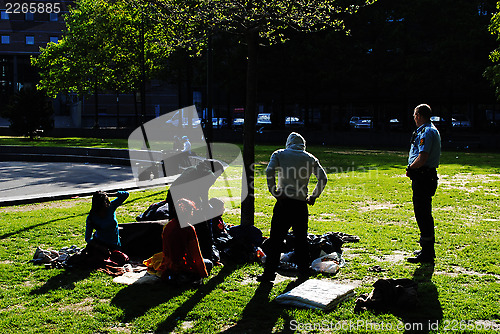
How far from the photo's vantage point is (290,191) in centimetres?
633

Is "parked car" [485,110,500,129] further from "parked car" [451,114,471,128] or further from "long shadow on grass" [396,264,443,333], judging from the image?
"long shadow on grass" [396,264,443,333]

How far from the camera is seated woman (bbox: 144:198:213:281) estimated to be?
6.38 m

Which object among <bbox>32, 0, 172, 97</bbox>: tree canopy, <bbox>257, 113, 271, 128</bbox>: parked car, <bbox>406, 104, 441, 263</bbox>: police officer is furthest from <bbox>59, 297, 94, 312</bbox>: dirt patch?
Answer: <bbox>257, 113, 271, 128</bbox>: parked car

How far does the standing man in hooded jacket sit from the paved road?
783 cm

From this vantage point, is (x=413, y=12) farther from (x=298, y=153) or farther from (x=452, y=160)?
(x=298, y=153)

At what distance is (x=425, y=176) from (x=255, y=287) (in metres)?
2.70

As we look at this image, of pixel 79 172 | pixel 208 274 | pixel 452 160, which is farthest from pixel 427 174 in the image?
pixel 452 160

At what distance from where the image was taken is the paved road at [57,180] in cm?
1329

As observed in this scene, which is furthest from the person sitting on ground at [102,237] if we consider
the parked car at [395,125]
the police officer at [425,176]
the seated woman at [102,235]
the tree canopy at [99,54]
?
the parked car at [395,125]

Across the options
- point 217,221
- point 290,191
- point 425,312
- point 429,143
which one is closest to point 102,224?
point 217,221

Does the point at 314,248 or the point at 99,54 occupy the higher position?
the point at 99,54

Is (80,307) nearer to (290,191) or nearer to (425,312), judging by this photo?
(290,191)

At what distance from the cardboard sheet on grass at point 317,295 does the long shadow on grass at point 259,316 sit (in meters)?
0.16

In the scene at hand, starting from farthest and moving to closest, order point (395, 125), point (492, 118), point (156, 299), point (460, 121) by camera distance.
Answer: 1. point (395, 125)
2. point (460, 121)
3. point (492, 118)
4. point (156, 299)
